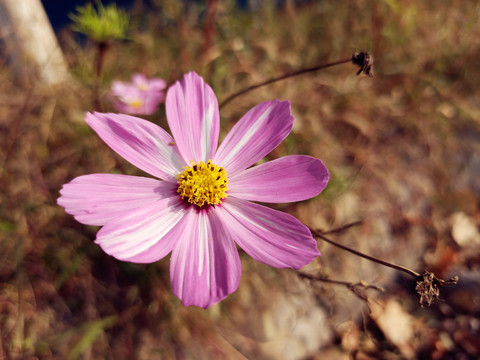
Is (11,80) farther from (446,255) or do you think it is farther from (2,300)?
(446,255)

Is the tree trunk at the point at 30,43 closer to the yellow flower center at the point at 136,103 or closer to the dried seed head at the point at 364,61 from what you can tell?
the yellow flower center at the point at 136,103

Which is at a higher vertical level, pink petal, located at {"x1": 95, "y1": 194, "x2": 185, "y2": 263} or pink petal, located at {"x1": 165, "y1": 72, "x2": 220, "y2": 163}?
pink petal, located at {"x1": 165, "y1": 72, "x2": 220, "y2": 163}

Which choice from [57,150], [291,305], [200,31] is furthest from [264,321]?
[200,31]

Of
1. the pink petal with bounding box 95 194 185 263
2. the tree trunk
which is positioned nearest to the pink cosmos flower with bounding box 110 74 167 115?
the tree trunk

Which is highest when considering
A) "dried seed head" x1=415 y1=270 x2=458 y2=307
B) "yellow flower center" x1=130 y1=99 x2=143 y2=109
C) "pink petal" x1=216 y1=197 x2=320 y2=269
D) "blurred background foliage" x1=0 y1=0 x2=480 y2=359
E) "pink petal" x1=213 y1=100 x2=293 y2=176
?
"pink petal" x1=213 y1=100 x2=293 y2=176

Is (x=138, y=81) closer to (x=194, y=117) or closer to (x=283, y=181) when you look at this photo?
(x=194, y=117)

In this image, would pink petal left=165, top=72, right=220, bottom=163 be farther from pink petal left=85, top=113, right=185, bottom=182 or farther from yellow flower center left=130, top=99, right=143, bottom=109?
yellow flower center left=130, top=99, right=143, bottom=109

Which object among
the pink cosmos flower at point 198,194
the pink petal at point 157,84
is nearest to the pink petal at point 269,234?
the pink cosmos flower at point 198,194

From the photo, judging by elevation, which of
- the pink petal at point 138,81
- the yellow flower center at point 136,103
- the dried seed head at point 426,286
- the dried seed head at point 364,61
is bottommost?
the yellow flower center at point 136,103

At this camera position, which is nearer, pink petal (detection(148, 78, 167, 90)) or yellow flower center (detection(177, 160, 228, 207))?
yellow flower center (detection(177, 160, 228, 207))
